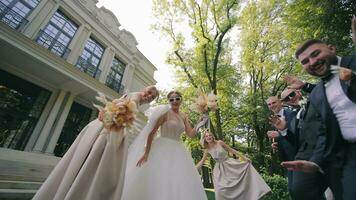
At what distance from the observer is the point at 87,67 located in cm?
1342

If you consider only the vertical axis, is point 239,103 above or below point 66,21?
below

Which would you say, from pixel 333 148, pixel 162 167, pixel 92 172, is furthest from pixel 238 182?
pixel 92 172

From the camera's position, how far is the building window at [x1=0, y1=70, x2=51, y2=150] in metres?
9.48

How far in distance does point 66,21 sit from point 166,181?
13.9 meters

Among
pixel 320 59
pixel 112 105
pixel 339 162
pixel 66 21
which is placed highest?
pixel 66 21

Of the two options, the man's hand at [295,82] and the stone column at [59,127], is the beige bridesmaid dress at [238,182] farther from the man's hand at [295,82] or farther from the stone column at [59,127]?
the stone column at [59,127]

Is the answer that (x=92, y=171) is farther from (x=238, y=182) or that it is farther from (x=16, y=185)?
(x=238, y=182)

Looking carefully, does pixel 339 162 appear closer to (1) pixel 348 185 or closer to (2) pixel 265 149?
(1) pixel 348 185

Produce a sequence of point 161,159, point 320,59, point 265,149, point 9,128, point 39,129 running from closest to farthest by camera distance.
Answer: point 320,59 → point 161,159 → point 9,128 → point 39,129 → point 265,149

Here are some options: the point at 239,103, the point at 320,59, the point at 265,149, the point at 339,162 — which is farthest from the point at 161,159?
the point at 265,149

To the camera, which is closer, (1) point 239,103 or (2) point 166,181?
(2) point 166,181

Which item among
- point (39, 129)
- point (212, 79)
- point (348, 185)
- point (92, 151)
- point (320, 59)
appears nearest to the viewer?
point (348, 185)

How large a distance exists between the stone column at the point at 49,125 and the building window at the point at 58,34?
8.59 ft

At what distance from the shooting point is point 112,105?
2.29 m
